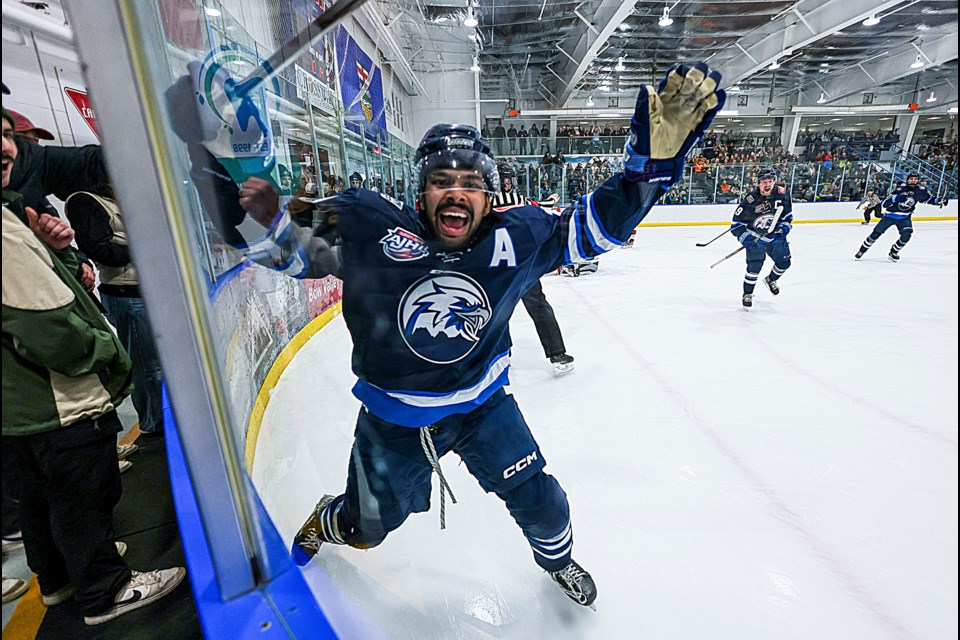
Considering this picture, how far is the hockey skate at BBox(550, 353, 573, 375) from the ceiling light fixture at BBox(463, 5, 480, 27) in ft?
5.01

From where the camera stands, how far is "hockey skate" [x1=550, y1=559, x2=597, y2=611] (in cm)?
109

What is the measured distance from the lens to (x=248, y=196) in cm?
77

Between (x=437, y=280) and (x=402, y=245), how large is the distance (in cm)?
9

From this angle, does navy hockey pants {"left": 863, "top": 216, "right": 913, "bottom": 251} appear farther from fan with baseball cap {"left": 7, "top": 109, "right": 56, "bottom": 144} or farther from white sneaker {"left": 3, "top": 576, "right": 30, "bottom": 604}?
white sneaker {"left": 3, "top": 576, "right": 30, "bottom": 604}

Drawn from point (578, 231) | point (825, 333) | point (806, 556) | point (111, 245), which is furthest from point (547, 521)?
point (825, 333)

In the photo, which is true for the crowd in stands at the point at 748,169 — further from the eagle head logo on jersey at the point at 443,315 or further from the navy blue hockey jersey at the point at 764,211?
the eagle head logo on jersey at the point at 443,315

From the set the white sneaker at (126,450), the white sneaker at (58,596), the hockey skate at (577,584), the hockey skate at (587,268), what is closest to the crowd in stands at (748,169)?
the hockey skate at (577,584)

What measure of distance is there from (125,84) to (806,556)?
1.69m

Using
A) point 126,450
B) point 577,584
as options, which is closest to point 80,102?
point 126,450

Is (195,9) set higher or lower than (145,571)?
higher

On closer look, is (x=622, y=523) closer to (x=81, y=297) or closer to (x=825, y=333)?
(x=81, y=297)

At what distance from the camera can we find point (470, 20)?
1.67m

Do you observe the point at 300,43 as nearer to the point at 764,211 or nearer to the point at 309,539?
the point at 309,539

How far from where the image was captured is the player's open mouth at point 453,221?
833 mm
